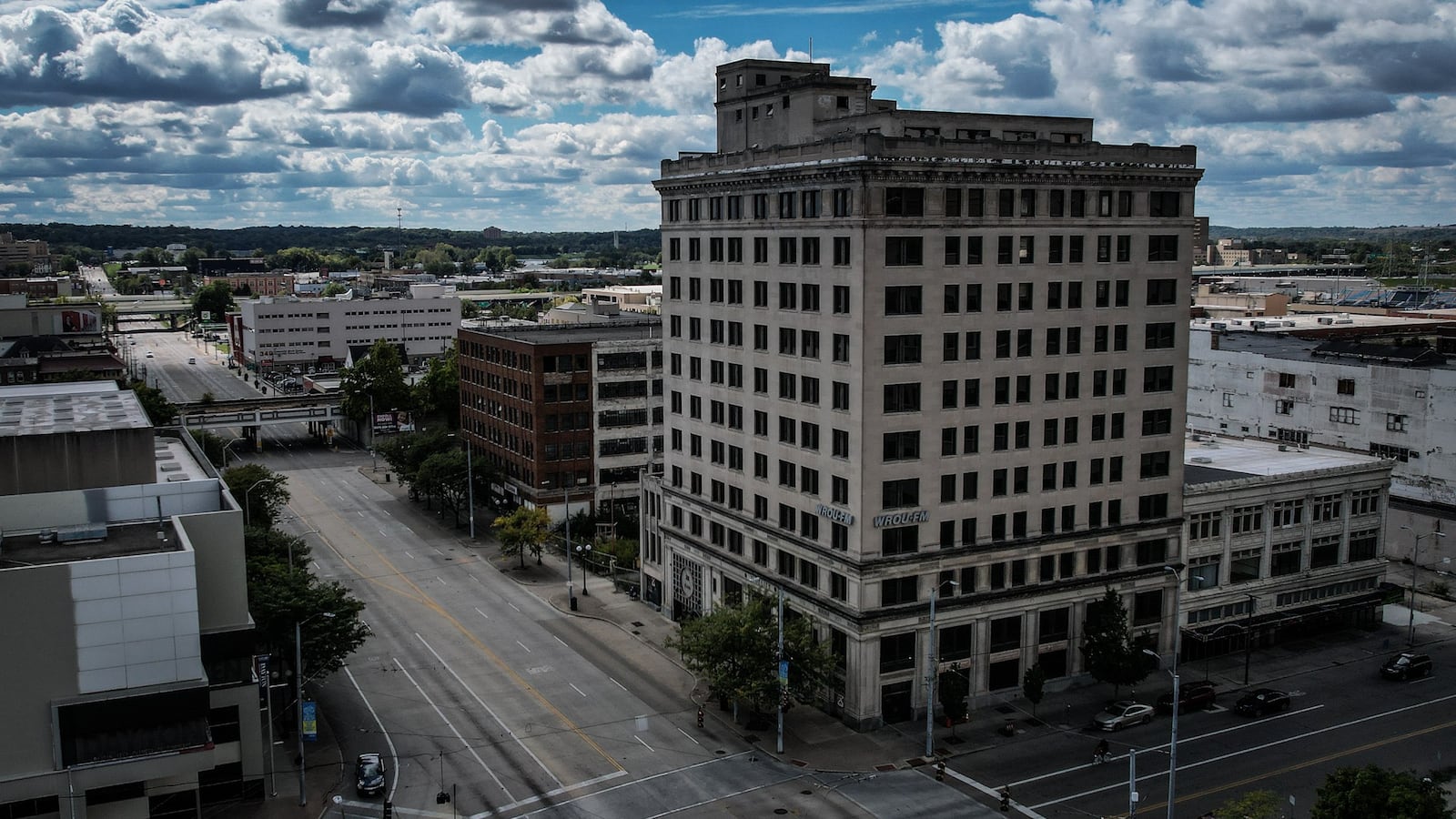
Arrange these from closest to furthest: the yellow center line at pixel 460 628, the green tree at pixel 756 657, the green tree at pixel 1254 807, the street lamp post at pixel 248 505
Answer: the green tree at pixel 1254 807, the green tree at pixel 756 657, the yellow center line at pixel 460 628, the street lamp post at pixel 248 505

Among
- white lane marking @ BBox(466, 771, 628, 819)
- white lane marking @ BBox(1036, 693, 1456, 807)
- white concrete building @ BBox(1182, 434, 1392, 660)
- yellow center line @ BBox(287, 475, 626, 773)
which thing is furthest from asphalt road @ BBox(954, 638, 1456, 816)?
yellow center line @ BBox(287, 475, 626, 773)

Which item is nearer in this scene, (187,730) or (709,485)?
(187,730)

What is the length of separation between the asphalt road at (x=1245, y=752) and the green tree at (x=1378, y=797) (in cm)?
1268

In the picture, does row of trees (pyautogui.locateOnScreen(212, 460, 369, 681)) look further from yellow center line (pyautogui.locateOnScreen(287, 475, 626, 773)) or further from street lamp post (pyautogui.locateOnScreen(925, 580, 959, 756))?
street lamp post (pyautogui.locateOnScreen(925, 580, 959, 756))

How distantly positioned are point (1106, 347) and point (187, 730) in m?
55.4

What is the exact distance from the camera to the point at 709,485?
82.4 metres

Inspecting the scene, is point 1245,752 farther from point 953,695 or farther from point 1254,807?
point 1254,807

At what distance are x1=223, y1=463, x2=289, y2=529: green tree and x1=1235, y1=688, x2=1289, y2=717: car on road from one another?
74162 mm

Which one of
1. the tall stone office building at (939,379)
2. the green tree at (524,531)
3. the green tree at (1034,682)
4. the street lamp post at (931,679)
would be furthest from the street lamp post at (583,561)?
the green tree at (1034,682)

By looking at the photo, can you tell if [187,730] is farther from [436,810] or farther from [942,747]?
[942,747]

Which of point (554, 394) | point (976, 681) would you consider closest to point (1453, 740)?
point (976, 681)

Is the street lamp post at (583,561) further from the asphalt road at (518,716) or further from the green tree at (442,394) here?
the green tree at (442,394)

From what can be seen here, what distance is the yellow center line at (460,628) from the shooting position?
67188 mm

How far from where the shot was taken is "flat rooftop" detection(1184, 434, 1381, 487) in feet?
279
